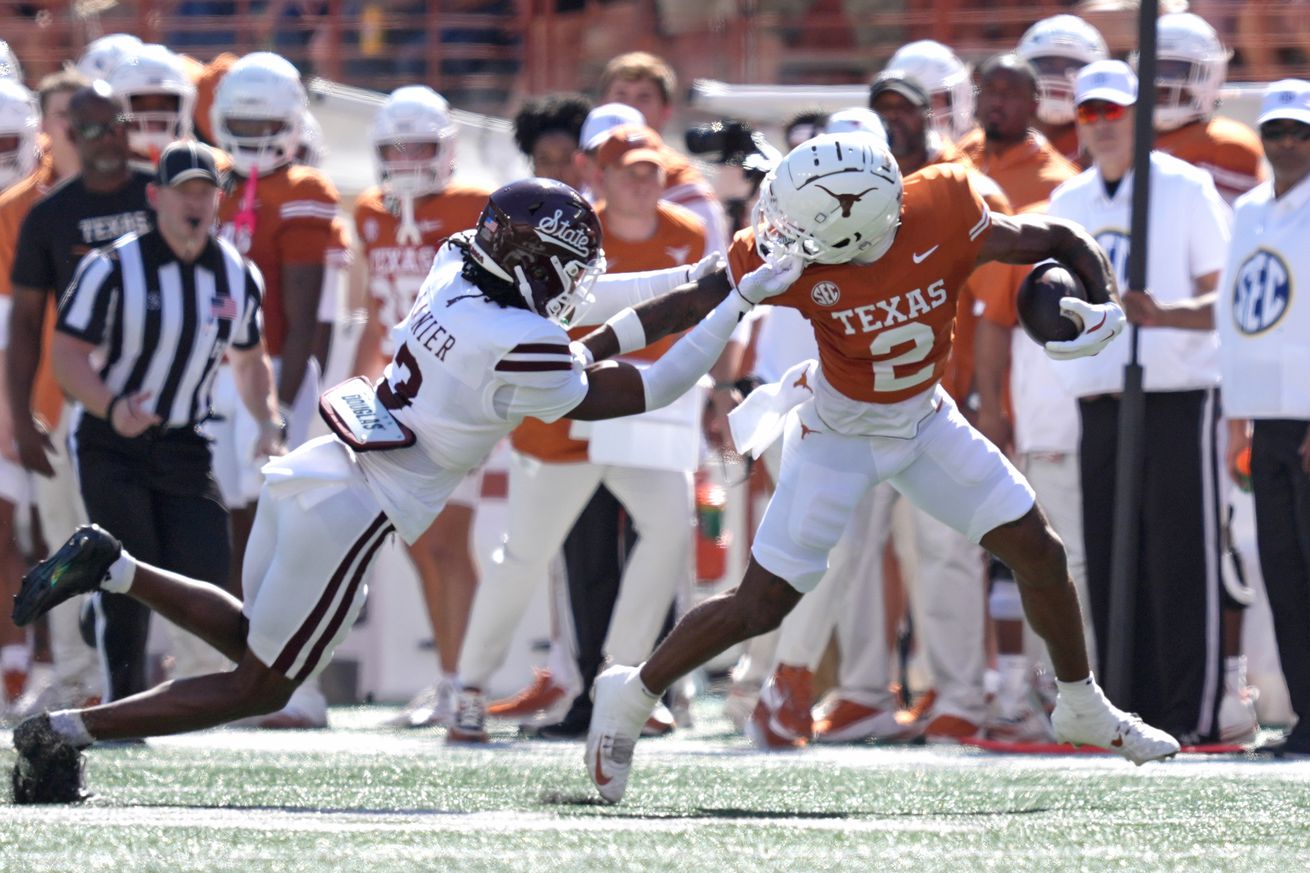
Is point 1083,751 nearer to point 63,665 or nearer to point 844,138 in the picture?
point 844,138

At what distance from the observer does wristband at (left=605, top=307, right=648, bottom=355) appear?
505cm

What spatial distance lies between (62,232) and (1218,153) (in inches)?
138

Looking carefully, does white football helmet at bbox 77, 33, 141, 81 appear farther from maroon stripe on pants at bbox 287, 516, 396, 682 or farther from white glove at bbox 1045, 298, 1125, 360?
white glove at bbox 1045, 298, 1125, 360

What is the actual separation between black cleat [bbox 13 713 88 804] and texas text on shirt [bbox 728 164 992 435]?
5.65 feet

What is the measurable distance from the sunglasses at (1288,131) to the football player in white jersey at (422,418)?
6.84ft

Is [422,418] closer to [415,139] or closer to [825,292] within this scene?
[825,292]

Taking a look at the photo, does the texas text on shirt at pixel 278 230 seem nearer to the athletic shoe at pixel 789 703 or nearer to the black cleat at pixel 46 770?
the athletic shoe at pixel 789 703

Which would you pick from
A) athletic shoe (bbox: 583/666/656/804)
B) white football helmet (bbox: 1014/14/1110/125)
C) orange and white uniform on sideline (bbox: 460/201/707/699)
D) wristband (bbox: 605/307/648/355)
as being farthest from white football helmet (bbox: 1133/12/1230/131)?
athletic shoe (bbox: 583/666/656/804)

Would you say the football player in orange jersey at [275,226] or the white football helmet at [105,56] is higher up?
the white football helmet at [105,56]

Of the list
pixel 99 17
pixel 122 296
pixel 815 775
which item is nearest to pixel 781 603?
pixel 815 775

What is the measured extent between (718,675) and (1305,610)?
360cm

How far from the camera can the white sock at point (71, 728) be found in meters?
4.82

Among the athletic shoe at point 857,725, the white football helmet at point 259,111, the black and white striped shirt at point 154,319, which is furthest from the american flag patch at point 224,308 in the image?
the athletic shoe at point 857,725

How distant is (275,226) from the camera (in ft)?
24.9
